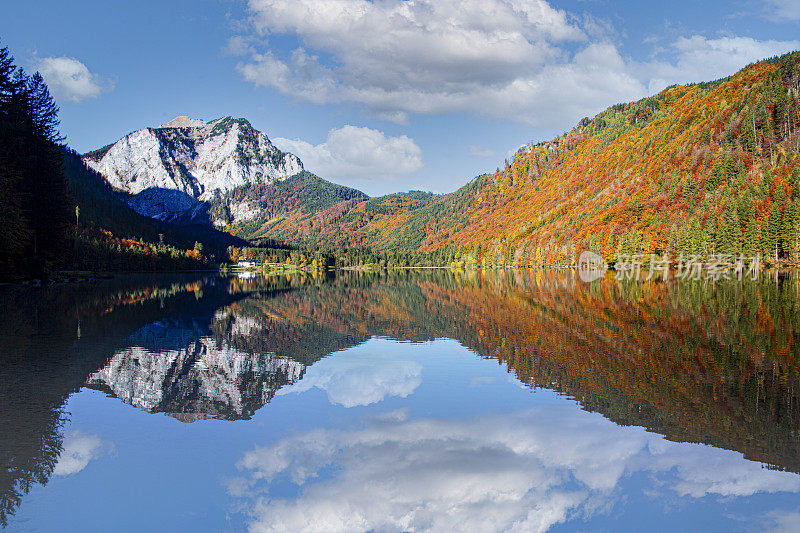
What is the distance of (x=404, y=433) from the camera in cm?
1205

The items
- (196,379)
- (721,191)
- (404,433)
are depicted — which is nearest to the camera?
(404,433)

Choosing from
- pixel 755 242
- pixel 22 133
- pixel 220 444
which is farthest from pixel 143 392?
pixel 755 242

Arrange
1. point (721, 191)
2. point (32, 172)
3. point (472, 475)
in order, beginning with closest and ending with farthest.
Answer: point (472, 475), point (32, 172), point (721, 191)

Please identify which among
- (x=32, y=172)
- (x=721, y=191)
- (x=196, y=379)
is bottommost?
(x=196, y=379)

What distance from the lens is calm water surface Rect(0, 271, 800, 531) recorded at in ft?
27.2

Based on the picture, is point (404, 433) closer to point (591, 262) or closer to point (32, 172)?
point (32, 172)

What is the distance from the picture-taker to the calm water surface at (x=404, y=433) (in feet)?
27.2

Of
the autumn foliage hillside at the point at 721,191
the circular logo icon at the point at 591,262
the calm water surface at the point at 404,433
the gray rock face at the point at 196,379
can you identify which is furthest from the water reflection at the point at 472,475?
the circular logo icon at the point at 591,262

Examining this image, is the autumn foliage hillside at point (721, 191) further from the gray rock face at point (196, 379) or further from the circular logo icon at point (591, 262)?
the gray rock face at point (196, 379)

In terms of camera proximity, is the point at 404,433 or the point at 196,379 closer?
the point at 404,433

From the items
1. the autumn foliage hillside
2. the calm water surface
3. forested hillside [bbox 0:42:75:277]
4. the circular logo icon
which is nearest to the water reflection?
the calm water surface

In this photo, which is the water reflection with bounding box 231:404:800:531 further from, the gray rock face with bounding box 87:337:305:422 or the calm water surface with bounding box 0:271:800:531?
the gray rock face with bounding box 87:337:305:422

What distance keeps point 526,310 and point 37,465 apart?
32586 millimetres

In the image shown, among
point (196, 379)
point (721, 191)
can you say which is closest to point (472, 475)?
point (196, 379)
